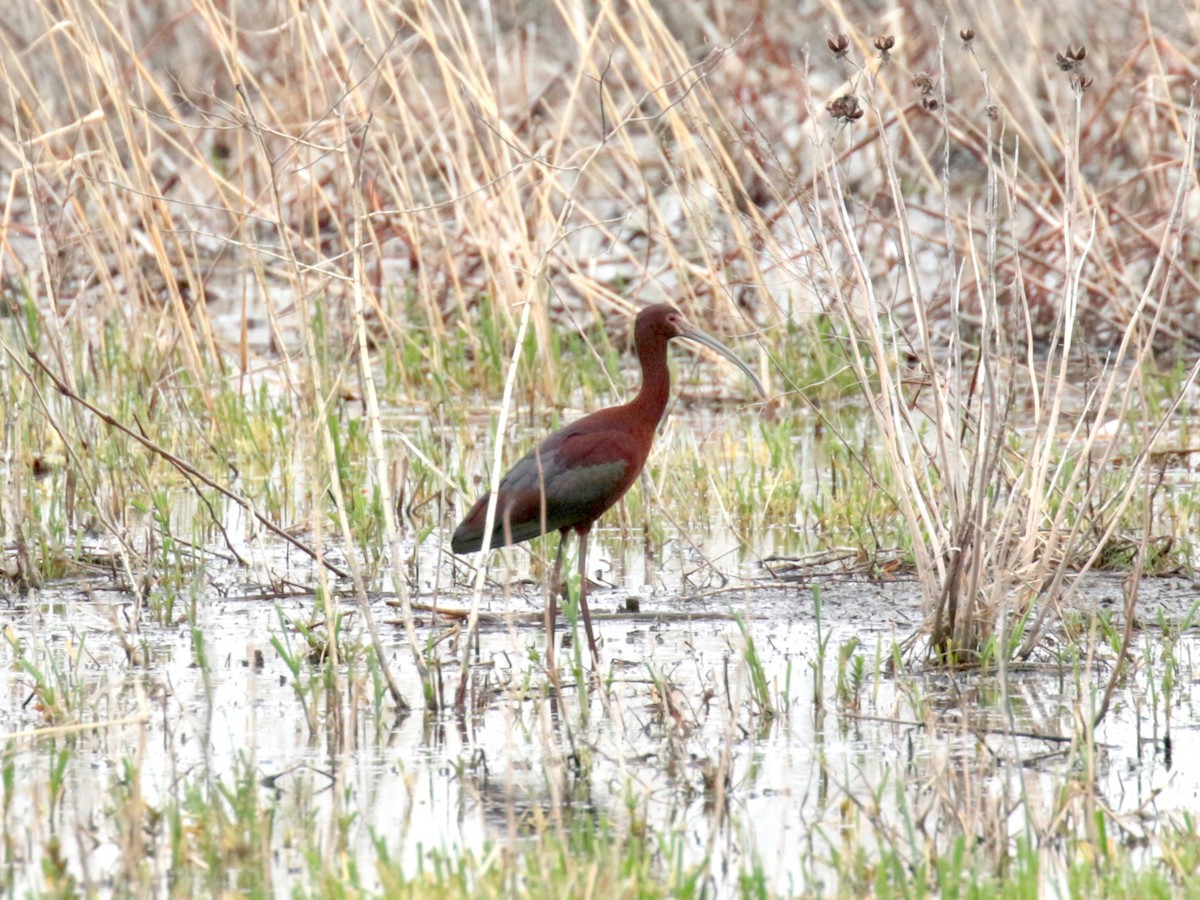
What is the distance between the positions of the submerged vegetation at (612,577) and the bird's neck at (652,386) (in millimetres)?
229

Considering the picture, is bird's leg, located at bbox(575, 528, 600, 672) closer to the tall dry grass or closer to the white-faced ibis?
the white-faced ibis

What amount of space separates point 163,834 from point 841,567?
101 inches

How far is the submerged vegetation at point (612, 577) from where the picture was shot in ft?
10.4

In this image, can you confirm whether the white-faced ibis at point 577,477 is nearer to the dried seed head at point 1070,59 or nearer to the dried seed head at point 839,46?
the dried seed head at point 839,46

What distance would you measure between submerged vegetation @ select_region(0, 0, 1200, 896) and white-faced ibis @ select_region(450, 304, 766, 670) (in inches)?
4.5

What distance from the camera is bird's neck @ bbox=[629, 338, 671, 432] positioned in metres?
4.89

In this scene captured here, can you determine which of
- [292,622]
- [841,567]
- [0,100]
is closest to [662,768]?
[292,622]

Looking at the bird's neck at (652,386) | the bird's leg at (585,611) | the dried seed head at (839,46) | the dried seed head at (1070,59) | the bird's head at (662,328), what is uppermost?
the dried seed head at (839,46)

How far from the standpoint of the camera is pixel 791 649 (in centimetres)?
465

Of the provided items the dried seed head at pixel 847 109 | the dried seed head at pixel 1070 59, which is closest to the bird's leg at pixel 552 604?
the dried seed head at pixel 847 109

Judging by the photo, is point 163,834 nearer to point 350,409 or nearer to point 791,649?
point 791,649

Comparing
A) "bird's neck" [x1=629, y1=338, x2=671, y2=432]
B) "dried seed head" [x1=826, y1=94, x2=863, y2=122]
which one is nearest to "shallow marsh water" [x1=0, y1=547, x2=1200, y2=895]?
"bird's neck" [x1=629, y1=338, x2=671, y2=432]

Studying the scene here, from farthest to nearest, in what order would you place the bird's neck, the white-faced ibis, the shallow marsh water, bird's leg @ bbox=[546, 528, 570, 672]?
1. the bird's neck
2. the white-faced ibis
3. bird's leg @ bbox=[546, 528, 570, 672]
4. the shallow marsh water

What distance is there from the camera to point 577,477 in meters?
4.70
